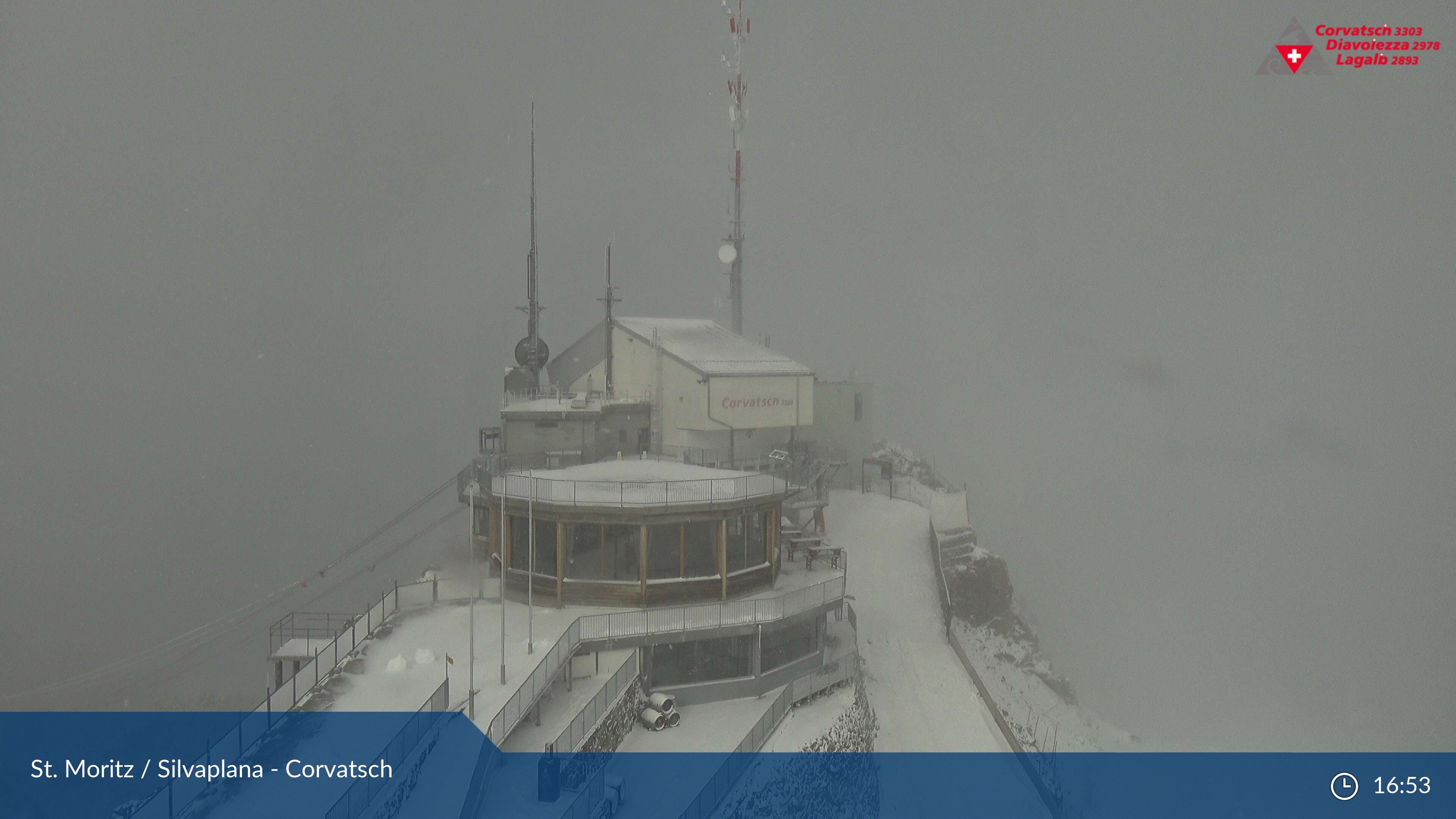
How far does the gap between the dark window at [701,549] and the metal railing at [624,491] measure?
0.80 m

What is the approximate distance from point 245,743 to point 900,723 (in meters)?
15.9

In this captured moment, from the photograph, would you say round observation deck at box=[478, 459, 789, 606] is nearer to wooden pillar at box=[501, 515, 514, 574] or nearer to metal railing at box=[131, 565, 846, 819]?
wooden pillar at box=[501, 515, 514, 574]

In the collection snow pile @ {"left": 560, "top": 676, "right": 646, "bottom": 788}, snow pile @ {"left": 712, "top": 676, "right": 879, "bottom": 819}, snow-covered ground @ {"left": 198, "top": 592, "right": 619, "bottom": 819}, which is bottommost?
snow pile @ {"left": 712, "top": 676, "right": 879, "bottom": 819}

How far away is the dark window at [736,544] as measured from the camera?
77.0 feet

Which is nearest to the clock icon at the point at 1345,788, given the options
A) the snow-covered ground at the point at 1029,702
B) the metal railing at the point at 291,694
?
the snow-covered ground at the point at 1029,702

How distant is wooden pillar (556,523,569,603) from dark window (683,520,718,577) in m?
3.03

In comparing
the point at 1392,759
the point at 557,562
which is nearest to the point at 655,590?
the point at 557,562

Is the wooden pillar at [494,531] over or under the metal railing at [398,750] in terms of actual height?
over

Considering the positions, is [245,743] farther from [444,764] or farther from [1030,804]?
[1030,804]

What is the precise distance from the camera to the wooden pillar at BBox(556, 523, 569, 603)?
22359 mm

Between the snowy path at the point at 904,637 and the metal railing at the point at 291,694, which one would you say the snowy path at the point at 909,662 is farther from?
the metal railing at the point at 291,694

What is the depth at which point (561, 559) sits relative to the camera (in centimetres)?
2239

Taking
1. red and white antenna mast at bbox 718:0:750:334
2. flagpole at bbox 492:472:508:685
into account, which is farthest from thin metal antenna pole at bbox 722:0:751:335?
flagpole at bbox 492:472:508:685

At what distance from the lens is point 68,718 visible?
50062mm
